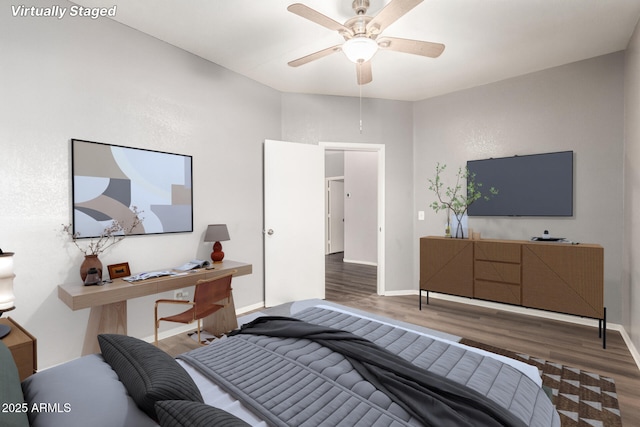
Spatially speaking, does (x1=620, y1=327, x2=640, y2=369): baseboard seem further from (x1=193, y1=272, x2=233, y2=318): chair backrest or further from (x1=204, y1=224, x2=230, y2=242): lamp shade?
(x1=204, y1=224, x2=230, y2=242): lamp shade

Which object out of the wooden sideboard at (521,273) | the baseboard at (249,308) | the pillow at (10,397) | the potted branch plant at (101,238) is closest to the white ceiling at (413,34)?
the potted branch plant at (101,238)

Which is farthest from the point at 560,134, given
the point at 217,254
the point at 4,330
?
the point at 4,330

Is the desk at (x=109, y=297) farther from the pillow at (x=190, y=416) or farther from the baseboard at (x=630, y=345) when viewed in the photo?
the baseboard at (x=630, y=345)

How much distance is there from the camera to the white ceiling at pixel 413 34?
2520 millimetres

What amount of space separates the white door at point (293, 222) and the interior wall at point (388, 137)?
Answer: 39 centimetres

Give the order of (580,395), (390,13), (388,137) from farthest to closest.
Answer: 1. (388,137)
2. (580,395)
3. (390,13)

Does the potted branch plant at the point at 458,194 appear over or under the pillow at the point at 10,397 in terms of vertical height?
over

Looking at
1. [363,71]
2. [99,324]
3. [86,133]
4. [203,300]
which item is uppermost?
[363,71]

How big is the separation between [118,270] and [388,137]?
3619 millimetres

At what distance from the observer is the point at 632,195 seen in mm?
2885

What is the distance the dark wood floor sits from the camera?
2.47 m

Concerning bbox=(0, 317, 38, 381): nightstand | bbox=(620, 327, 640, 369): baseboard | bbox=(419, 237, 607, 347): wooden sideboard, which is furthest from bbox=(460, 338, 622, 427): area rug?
bbox=(0, 317, 38, 381): nightstand

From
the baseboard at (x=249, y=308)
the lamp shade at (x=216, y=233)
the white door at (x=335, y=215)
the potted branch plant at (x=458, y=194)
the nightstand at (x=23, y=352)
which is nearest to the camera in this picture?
the nightstand at (x=23, y=352)

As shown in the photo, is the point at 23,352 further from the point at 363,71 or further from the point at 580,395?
the point at 580,395
